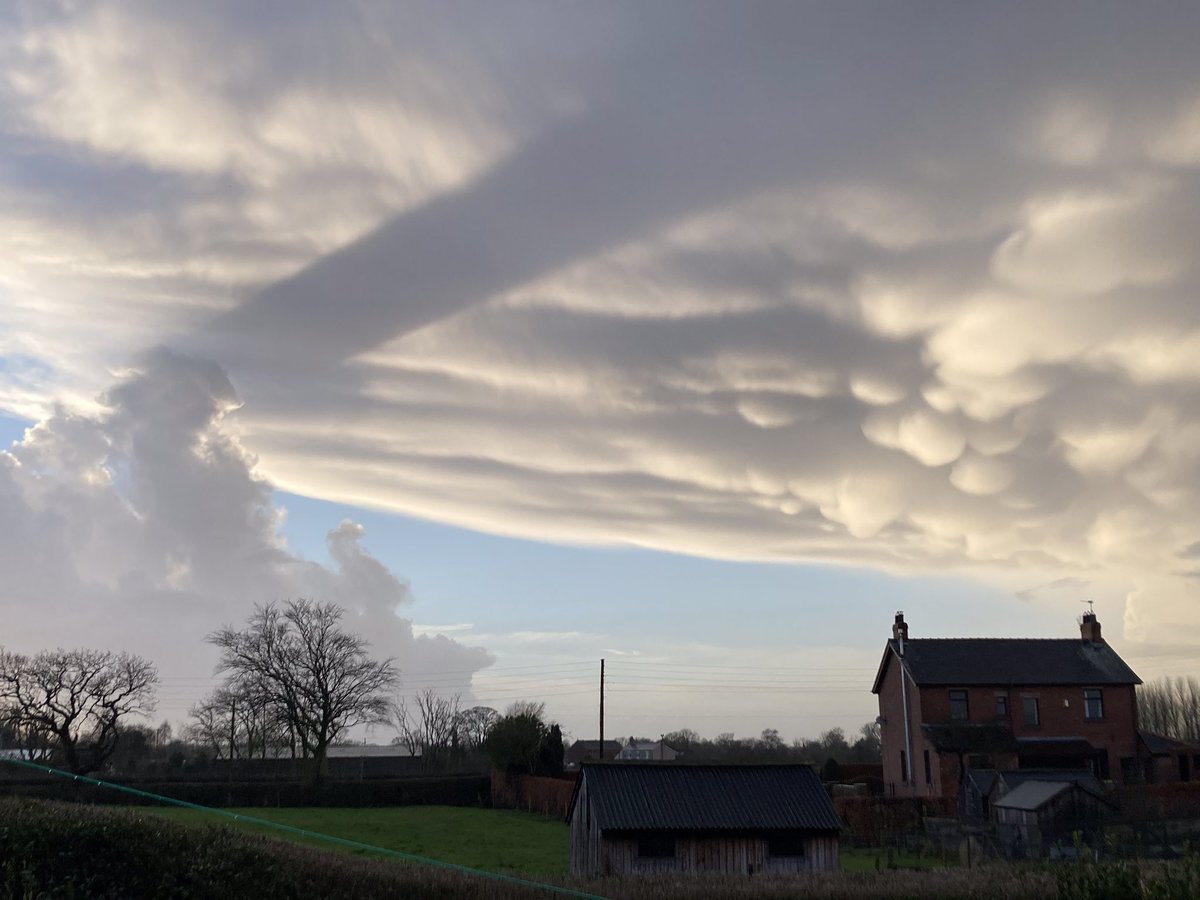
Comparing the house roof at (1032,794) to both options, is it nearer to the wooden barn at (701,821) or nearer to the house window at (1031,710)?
the wooden barn at (701,821)

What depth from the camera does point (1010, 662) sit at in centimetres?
5353

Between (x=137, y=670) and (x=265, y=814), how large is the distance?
21.6 m

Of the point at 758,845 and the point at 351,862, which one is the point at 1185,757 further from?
the point at 351,862

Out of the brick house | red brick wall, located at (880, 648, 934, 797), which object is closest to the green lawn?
red brick wall, located at (880, 648, 934, 797)

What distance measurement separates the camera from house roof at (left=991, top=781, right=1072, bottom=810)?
109ft

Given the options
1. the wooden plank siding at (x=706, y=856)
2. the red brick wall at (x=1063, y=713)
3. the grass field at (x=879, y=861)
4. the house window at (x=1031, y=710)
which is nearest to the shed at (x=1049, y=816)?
the grass field at (x=879, y=861)

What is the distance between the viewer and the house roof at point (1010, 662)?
52.2m

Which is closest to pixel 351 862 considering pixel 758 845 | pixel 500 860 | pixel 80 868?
pixel 80 868

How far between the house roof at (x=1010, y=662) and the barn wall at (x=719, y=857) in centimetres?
2613

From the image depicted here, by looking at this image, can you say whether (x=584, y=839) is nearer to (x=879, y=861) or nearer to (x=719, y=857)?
(x=719, y=857)

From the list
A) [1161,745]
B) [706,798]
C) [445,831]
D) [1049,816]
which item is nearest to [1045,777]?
[1049,816]

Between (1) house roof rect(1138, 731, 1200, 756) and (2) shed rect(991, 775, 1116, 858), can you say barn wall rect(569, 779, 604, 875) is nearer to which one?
(2) shed rect(991, 775, 1116, 858)

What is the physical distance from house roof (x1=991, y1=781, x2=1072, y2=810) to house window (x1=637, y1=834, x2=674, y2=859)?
46.8 feet

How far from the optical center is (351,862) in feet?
57.6
